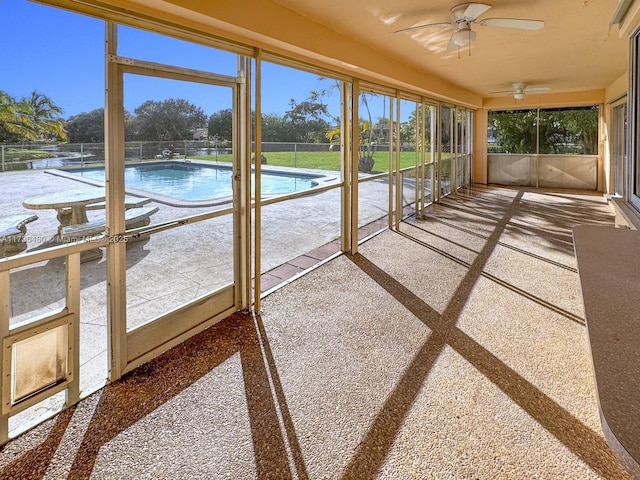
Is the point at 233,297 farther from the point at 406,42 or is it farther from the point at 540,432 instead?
the point at 406,42

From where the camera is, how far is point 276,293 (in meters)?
3.64

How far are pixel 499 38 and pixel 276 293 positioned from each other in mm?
3516

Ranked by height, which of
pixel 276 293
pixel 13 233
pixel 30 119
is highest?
pixel 30 119

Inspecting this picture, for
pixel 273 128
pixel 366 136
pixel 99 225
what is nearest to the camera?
pixel 99 225

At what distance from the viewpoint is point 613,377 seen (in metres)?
0.78

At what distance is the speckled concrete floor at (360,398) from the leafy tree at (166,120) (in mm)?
1380

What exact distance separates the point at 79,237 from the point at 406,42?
366cm

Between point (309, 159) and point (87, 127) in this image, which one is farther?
point (309, 159)

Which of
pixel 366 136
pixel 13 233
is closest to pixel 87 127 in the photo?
pixel 13 233

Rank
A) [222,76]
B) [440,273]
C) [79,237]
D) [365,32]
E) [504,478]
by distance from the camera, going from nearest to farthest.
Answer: [504,478], [79,237], [222,76], [365,32], [440,273]

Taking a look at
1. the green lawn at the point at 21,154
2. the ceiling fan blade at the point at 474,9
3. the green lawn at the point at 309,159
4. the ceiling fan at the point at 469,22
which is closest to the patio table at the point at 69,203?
the green lawn at the point at 21,154

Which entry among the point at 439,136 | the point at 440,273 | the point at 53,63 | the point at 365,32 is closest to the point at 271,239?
the point at 440,273

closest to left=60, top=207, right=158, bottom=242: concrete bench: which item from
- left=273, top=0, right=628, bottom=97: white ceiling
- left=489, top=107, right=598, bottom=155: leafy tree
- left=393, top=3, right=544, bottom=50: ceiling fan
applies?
left=273, top=0, right=628, bottom=97: white ceiling

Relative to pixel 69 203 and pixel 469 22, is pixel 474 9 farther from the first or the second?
pixel 69 203
